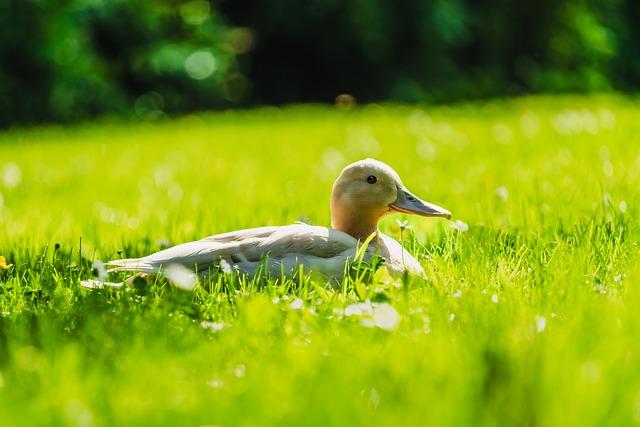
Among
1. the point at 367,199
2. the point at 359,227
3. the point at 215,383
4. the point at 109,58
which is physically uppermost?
the point at 109,58

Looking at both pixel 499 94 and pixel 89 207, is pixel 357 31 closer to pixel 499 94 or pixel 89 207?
pixel 499 94

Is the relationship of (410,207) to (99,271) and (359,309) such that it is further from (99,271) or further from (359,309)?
(99,271)

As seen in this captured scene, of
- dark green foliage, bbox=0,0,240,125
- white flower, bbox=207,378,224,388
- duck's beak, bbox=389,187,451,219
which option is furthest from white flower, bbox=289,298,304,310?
dark green foliage, bbox=0,0,240,125

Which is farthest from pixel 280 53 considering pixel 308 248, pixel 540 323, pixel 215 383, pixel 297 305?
pixel 215 383

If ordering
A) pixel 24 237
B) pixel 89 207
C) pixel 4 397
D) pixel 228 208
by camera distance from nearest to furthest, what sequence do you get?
pixel 4 397
pixel 24 237
pixel 228 208
pixel 89 207

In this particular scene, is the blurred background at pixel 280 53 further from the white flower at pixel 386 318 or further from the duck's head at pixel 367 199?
the white flower at pixel 386 318

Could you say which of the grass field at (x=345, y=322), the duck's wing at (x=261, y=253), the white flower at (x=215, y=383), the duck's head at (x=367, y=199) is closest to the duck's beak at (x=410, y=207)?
the duck's head at (x=367, y=199)

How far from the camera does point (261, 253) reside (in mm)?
2936

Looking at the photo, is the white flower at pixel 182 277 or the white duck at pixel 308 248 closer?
the white flower at pixel 182 277

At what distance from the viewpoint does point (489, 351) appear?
192 centimetres

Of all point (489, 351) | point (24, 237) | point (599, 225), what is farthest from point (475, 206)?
point (489, 351)

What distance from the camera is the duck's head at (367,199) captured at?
10.3 feet

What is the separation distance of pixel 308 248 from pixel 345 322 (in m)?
0.54

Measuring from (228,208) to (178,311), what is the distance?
220cm
